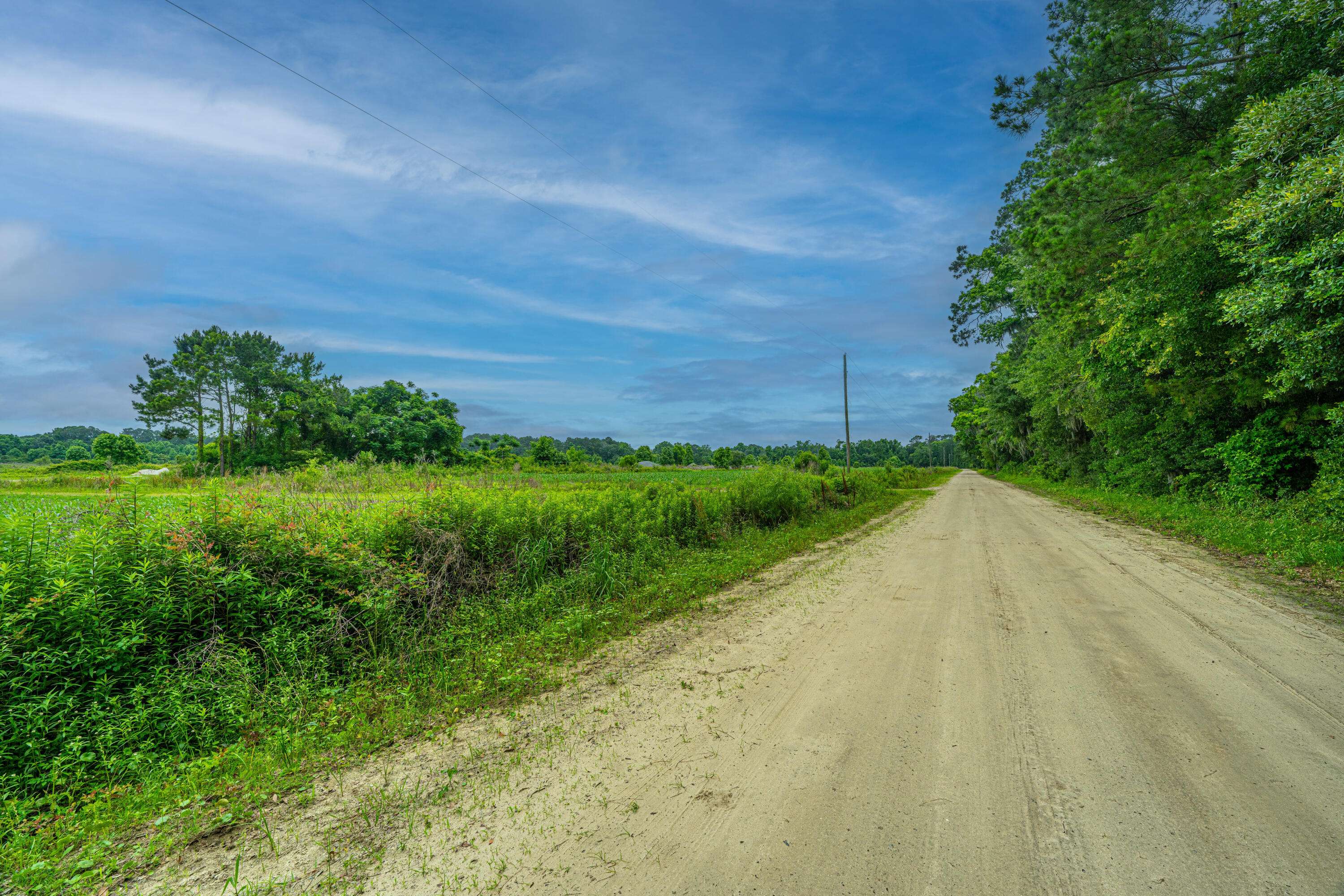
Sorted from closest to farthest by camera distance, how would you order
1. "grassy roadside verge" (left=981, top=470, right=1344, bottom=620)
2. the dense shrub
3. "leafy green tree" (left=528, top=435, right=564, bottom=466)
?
the dense shrub
"grassy roadside verge" (left=981, top=470, right=1344, bottom=620)
"leafy green tree" (left=528, top=435, right=564, bottom=466)

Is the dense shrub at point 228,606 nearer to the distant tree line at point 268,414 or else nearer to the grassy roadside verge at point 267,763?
the grassy roadside verge at point 267,763

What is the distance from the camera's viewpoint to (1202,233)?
31.4 feet

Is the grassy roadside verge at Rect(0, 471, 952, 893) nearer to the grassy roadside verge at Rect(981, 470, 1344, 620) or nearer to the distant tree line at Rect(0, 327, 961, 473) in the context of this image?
the grassy roadside verge at Rect(981, 470, 1344, 620)

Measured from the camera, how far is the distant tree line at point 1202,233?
7695 millimetres

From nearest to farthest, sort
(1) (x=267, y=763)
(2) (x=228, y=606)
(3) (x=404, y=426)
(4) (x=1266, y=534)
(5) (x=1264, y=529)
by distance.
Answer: (1) (x=267, y=763) < (2) (x=228, y=606) < (4) (x=1266, y=534) < (5) (x=1264, y=529) < (3) (x=404, y=426)

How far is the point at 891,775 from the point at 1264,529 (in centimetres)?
1171

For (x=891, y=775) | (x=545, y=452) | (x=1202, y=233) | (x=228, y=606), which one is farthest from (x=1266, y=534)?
(x=545, y=452)

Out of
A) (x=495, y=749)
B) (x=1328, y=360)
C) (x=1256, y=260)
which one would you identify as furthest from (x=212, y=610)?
(x=1328, y=360)

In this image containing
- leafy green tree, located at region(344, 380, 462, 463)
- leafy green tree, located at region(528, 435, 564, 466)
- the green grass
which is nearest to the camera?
the green grass

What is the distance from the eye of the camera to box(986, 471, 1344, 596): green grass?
7.46m

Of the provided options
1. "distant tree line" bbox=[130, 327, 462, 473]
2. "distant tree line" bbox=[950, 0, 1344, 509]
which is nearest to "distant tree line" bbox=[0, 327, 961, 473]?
"distant tree line" bbox=[130, 327, 462, 473]

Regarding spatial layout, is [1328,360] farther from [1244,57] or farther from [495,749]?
[495,749]

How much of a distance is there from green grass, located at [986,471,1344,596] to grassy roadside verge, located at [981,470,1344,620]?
0.5 inches

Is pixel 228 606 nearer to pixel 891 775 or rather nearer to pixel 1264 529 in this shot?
pixel 891 775
